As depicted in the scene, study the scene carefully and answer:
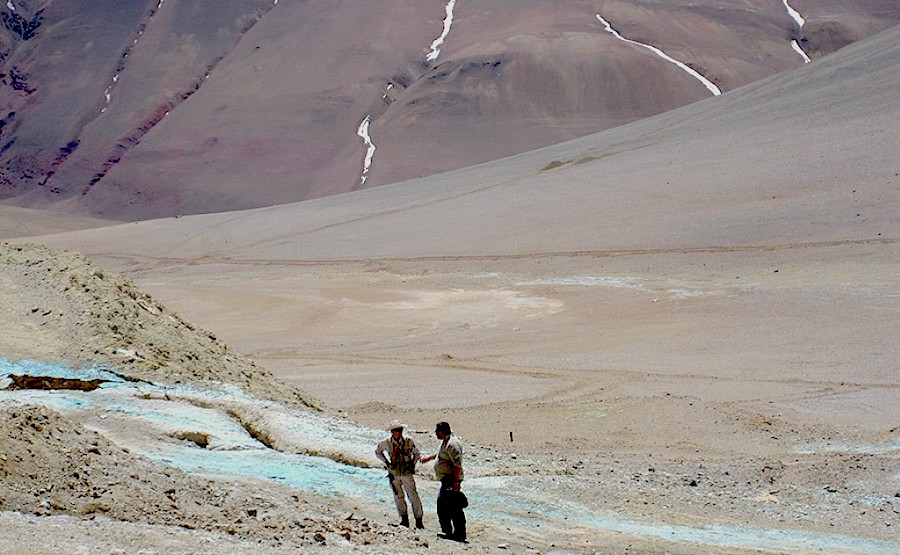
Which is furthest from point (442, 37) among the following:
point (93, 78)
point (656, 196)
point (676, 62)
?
point (656, 196)

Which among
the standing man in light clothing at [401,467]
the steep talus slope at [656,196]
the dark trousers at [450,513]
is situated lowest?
the dark trousers at [450,513]

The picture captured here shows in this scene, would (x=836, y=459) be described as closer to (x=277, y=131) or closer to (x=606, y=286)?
(x=606, y=286)

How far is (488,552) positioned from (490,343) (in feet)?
50.1

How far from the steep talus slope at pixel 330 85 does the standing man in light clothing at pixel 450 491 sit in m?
58.6

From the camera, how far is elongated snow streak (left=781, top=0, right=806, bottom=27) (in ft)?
266

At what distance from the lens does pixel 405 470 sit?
8.78 meters

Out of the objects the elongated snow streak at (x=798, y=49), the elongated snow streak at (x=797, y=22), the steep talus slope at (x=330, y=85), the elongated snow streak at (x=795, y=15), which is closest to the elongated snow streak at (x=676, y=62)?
the steep talus slope at (x=330, y=85)

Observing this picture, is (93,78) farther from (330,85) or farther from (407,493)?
(407,493)

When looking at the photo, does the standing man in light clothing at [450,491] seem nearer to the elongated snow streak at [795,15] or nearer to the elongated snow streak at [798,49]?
the elongated snow streak at [798,49]

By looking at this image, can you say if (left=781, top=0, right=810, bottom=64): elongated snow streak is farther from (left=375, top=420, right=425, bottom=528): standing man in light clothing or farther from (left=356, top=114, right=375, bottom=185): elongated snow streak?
(left=375, top=420, right=425, bottom=528): standing man in light clothing

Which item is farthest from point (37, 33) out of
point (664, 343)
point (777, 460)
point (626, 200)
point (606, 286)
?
point (777, 460)

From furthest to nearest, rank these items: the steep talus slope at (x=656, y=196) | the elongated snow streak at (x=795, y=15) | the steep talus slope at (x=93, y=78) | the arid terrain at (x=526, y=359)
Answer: the steep talus slope at (x=93, y=78) < the elongated snow streak at (x=795, y=15) < the steep talus slope at (x=656, y=196) < the arid terrain at (x=526, y=359)

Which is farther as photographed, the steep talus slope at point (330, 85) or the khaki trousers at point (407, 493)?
the steep talus slope at point (330, 85)

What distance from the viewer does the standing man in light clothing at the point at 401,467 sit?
8.77 meters
